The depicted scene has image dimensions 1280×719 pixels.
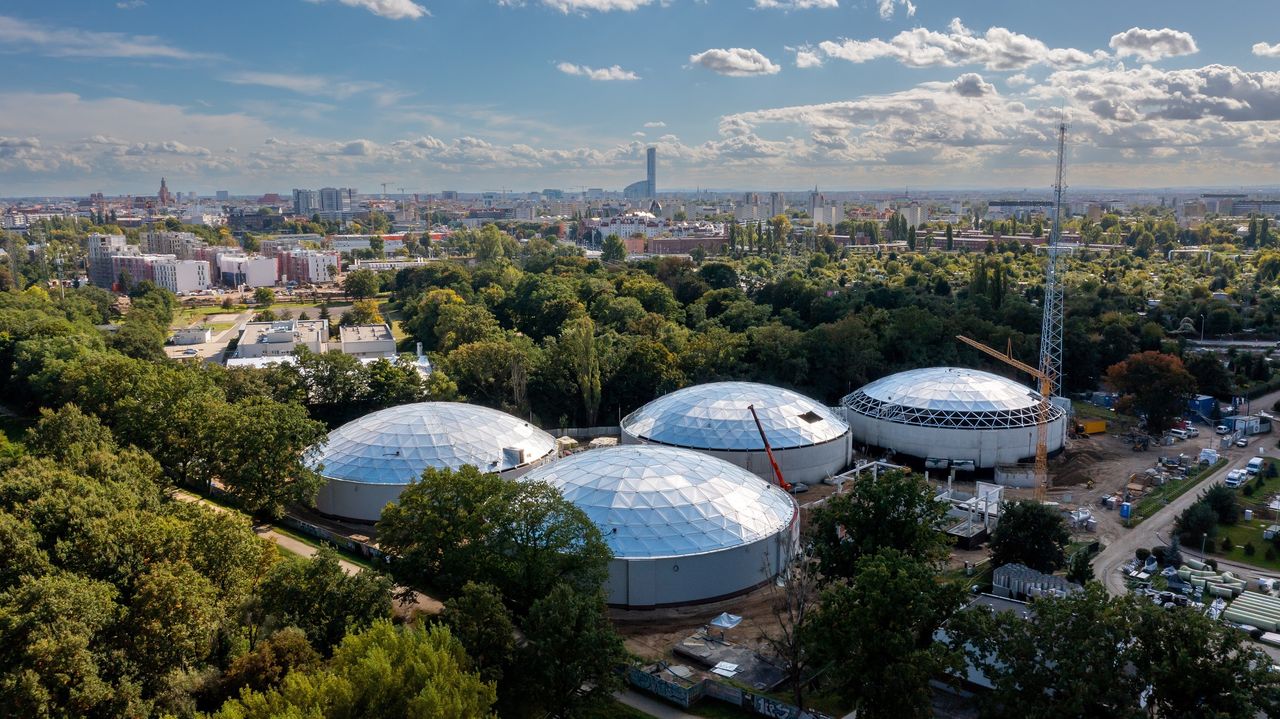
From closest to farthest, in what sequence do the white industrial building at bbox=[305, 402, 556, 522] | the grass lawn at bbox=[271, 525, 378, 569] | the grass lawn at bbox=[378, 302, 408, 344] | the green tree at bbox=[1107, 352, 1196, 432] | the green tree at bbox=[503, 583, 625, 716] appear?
the green tree at bbox=[503, 583, 625, 716] → the grass lawn at bbox=[271, 525, 378, 569] → the white industrial building at bbox=[305, 402, 556, 522] → the green tree at bbox=[1107, 352, 1196, 432] → the grass lawn at bbox=[378, 302, 408, 344]

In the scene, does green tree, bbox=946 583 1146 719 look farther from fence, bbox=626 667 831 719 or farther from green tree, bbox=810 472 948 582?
green tree, bbox=810 472 948 582

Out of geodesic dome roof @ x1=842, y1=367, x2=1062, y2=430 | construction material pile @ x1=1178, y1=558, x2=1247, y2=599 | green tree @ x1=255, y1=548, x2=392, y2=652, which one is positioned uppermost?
geodesic dome roof @ x1=842, y1=367, x2=1062, y2=430

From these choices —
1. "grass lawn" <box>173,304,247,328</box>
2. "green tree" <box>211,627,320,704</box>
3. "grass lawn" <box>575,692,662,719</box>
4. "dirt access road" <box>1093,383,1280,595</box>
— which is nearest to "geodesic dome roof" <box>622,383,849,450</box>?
"dirt access road" <box>1093,383,1280,595</box>

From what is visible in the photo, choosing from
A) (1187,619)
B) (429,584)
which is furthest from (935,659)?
(429,584)

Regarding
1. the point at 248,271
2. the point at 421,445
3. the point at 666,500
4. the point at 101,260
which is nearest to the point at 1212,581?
the point at 666,500

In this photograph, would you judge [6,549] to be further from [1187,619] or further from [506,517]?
[1187,619]
